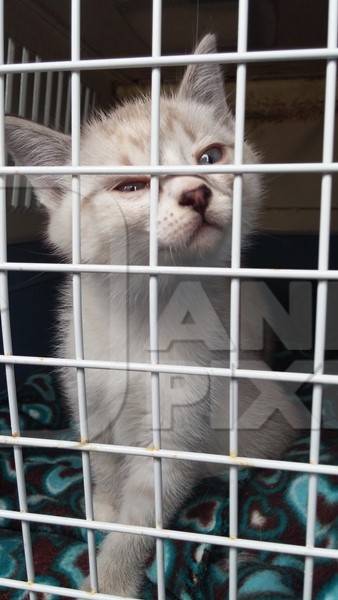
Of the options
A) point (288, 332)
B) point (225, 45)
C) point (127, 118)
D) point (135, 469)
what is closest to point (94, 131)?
point (127, 118)

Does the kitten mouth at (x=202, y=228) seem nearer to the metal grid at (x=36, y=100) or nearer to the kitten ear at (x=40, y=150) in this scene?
the kitten ear at (x=40, y=150)

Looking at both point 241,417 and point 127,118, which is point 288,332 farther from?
point 127,118

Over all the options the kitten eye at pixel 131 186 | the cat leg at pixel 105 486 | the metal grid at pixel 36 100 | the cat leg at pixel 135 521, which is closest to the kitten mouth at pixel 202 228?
the kitten eye at pixel 131 186

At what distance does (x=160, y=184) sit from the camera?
0.70 meters

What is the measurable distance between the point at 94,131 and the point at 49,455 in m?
0.64

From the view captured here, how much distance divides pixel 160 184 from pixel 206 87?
0.40 metres

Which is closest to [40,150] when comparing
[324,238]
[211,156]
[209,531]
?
[211,156]

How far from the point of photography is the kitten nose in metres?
0.67

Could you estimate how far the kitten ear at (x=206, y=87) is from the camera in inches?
38.7

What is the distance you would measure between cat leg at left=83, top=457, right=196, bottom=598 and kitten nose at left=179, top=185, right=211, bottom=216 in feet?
1.29

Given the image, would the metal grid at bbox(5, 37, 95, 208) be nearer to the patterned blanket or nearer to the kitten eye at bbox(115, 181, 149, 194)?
the kitten eye at bbox(115, 181, 149, 194)

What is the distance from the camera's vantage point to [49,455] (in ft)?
3.57

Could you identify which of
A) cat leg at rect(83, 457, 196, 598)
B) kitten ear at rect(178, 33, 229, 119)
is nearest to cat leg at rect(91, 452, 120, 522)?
cat leg at rect(83, 457, 196, 598)

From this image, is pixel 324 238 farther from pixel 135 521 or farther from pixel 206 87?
pixel 206 87
